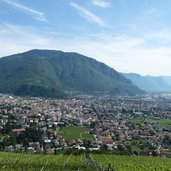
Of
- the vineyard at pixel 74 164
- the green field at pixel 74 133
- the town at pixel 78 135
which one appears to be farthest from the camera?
the green field at pixel 74 133

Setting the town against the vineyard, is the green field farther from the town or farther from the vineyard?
the vineyard

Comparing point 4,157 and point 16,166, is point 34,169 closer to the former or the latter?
point 16,166

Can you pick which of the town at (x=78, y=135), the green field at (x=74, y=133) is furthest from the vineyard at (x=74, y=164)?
the green field at (x=74, y=133)

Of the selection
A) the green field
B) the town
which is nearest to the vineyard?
the town

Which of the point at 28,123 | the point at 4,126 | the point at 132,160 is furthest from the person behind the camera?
the point at 28,123

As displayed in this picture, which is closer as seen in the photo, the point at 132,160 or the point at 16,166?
the point at 16,166

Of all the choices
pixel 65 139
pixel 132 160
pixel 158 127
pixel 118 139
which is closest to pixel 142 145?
pixel 118 139

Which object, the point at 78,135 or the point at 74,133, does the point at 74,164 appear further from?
the point at 74,133

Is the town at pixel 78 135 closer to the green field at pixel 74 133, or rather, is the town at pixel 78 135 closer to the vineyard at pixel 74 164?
the green field at pixel 74 133

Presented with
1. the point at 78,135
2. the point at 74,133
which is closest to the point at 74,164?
the point at 78,135
